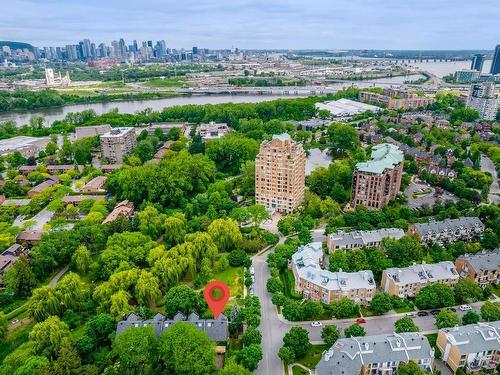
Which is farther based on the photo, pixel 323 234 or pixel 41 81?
pixel 41 81

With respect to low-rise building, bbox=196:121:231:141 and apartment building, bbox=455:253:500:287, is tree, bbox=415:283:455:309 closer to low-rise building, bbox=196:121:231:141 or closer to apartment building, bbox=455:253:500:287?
apartment building, bbox=455:253:500:287

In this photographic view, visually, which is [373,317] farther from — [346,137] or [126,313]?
[346,137]

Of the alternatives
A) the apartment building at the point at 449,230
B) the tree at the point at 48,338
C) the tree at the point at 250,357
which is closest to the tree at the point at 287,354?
the tree at the point at 250,357

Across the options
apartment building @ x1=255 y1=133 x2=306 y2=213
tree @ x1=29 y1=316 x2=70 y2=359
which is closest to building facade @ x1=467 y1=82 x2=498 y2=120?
apartment building @ x1=255 y1=133 x2=306 y2=213

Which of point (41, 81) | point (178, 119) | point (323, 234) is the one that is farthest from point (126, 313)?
point (41, 81)

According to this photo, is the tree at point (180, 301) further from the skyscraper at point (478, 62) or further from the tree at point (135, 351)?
the skyscraper at point (478, 62)

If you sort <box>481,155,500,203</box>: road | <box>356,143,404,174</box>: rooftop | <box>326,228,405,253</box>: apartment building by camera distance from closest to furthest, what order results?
<box>326,228,405,253</box>: apartment building → <box>356,143,404,174</box>: rooftop → <box>481,155,500,203</box>: road

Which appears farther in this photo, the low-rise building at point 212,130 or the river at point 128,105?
the river at point 128,105
